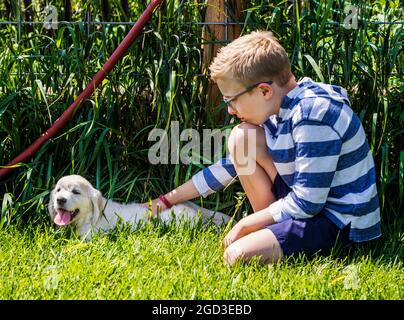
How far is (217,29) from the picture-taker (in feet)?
12.8

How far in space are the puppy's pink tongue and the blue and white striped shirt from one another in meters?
1.03

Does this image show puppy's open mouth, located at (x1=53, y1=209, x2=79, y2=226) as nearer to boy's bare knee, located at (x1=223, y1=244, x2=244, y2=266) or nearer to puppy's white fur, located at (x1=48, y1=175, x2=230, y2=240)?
puppy's white fur, located at (x1=48, y1=175, x2=230, y2=240)

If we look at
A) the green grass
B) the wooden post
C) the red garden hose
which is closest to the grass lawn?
the green grass

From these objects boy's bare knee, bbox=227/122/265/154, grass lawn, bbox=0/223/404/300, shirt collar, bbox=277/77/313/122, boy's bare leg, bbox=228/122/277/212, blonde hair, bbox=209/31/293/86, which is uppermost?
blonde hair, bbox=209/31/293/86

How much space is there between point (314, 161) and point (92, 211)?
1195 mm

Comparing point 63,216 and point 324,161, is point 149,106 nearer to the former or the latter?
point 63,216

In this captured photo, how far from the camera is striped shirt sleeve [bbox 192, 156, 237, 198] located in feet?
11.8

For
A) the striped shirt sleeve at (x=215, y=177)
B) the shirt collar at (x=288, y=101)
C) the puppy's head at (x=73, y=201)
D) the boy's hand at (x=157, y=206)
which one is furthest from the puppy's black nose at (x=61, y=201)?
the shirt collar at (x=288, y=101)

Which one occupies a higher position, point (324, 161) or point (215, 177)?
point (324, 161)

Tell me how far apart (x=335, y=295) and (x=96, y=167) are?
160 cm

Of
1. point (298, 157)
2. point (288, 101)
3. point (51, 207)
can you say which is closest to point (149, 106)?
point (51, 207)

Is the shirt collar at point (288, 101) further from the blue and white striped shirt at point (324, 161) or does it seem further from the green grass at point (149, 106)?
the green grass at point (149, 106)

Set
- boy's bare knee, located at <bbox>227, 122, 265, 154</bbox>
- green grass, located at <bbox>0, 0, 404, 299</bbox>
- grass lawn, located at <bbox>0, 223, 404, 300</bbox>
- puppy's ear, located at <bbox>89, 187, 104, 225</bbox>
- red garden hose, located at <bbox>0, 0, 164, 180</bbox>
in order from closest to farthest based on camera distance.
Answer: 1. grass lawn, located at <bbox>0, 223, 404, 300</bbox>
2. boy's bare knee, located at <bbox>227, 122, 265, 154</bbox>
3. green grass, located at <bbox>0, 0, 404, 299</bbox>
4. puppy's ear, located at <bbox>89, 187, 104, 225</bbox>
5. red garden hose, located at <bbox>0, 0, 164, 180</bbox>
